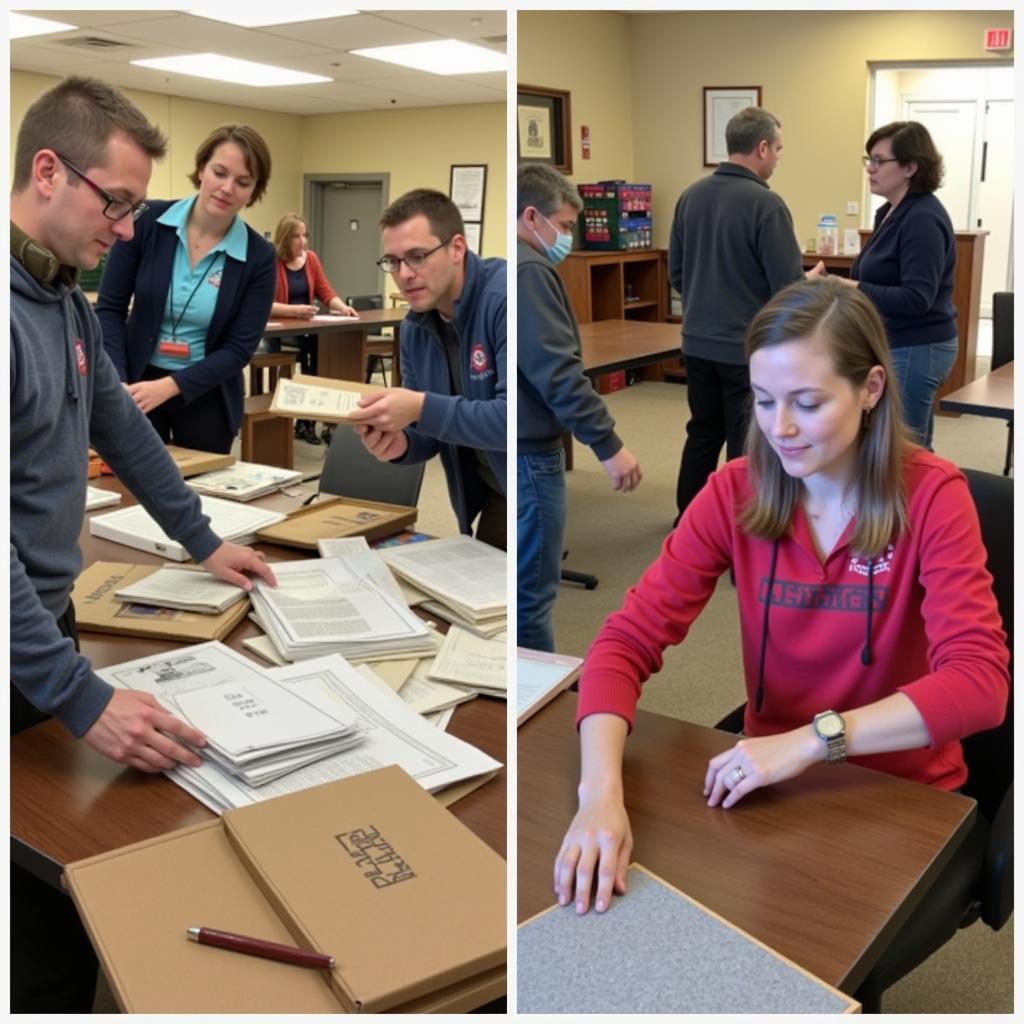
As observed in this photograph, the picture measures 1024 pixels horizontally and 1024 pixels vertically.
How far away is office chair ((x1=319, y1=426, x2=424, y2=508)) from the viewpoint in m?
2.25

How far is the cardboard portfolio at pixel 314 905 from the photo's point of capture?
698mm

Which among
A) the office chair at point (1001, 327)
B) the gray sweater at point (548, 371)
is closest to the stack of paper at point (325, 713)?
the gray sweater at point (548, 371)

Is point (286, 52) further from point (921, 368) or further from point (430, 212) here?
point (430, 212)

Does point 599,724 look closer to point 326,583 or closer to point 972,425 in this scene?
point 326,583

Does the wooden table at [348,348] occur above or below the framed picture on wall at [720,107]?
below

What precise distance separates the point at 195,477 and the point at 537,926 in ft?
5.27

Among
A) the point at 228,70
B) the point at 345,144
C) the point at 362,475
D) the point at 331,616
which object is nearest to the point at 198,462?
the point at 362,475

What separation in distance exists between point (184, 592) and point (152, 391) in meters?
0.91

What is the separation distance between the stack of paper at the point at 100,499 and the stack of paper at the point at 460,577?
0.64 meters

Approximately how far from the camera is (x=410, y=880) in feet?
2.62

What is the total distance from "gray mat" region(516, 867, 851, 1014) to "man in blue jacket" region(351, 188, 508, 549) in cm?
95

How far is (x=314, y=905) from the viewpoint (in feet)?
2.49

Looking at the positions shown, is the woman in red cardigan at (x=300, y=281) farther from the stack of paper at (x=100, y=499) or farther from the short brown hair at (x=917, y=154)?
the stack of paper at (x=100, y=499)

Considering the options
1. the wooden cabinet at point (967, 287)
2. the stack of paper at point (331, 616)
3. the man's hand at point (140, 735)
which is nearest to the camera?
the man's hand at point (140, 735)
